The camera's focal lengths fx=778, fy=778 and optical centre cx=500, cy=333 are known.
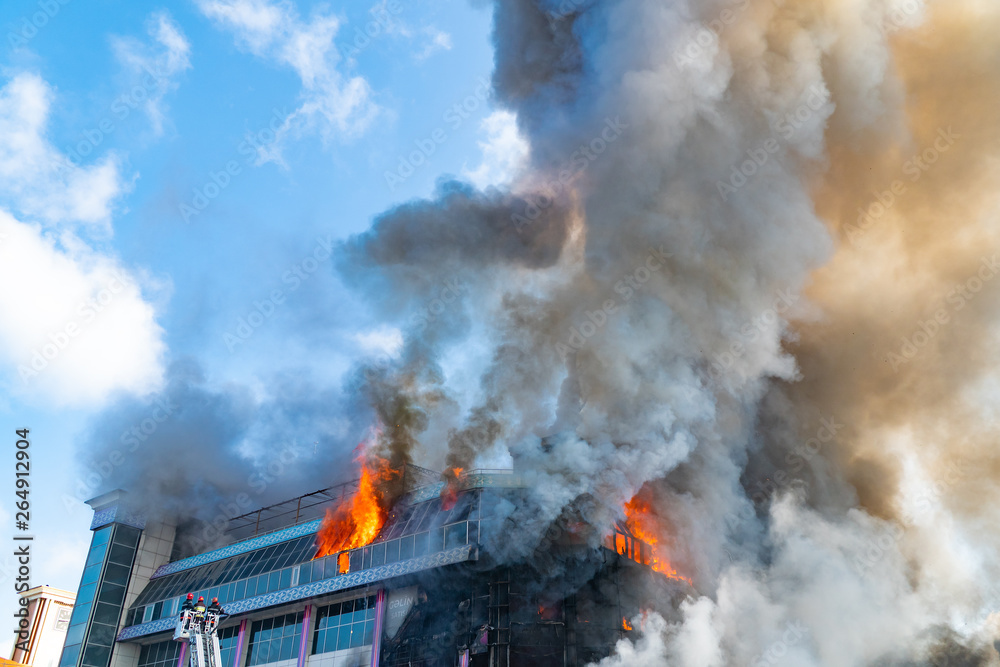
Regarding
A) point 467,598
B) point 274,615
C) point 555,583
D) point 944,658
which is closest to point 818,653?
point 944,658

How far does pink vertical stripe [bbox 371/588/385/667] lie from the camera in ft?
141

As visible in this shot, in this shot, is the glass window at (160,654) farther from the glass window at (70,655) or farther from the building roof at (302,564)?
the glass window at (70,655)

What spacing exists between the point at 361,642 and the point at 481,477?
37.9ft

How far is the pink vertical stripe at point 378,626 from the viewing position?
43.1m

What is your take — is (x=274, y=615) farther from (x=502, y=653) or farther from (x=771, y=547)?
(x=771, y=547)

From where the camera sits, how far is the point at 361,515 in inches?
1976

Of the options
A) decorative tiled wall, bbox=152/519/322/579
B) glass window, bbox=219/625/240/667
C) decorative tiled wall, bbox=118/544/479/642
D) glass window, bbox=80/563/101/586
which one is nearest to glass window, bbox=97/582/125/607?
glass window, bbox=80/563/101/586

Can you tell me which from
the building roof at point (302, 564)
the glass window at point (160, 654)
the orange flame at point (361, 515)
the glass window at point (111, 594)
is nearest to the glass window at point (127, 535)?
the building roof at point (302, 564)

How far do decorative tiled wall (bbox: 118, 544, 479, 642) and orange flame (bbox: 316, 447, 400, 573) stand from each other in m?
1.43

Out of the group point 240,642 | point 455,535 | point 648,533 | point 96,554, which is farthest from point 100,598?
point 648,533

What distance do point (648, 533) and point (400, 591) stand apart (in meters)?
15.5

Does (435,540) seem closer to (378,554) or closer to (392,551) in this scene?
(392,551)

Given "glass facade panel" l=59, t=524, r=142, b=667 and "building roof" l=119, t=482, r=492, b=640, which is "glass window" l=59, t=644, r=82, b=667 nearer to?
"glass facade panel" l=59, t=524, r=142, b=667

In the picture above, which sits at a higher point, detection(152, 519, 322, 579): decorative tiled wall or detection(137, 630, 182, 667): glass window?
detection(152, 519, 322, 579): decorative tiled wall
